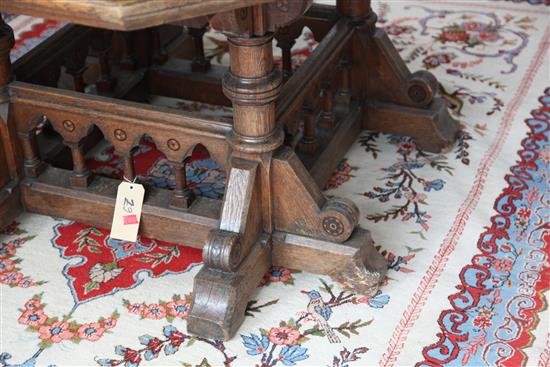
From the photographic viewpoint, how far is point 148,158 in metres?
2.32

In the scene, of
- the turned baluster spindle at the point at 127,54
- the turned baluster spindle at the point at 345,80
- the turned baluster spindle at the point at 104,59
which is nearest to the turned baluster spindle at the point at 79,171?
the turned baluster spindle at the point at 104,59

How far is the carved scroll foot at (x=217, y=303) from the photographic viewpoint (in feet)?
5.76

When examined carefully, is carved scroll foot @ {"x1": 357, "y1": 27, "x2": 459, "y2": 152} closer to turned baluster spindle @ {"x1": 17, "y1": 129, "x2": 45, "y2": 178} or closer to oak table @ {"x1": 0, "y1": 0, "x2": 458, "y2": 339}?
oak table @ {"x1": 0, "y1": 0, "x2": 458, "y2": 339}

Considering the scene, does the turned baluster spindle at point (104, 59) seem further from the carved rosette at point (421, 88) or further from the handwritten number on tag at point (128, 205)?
the carved rosette at point (421, 88)

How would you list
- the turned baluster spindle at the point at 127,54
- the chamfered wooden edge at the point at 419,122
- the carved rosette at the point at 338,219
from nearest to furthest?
the carved rosette at the point at 338,219, the chamfered wooden edge at the point at 419,122, the turned baluster spindle at the point at 127,54

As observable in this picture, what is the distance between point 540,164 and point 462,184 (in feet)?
0.71

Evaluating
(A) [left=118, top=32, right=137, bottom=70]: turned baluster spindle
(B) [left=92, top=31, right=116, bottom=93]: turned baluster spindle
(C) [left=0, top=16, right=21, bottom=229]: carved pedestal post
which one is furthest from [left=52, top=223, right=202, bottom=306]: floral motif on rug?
(A) [left=118, top=32, right=137, bottom=70]: turned baluster spindle

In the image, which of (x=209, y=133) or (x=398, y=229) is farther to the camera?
(x=398, y=229)

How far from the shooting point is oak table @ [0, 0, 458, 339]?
176 cm

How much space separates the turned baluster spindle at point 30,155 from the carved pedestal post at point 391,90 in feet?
2.55

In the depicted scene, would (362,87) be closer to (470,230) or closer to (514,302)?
(470,230)

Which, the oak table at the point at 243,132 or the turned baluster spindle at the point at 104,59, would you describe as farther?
the turned baluster spindle at the point at 104,59

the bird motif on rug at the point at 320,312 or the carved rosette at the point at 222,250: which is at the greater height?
the carved rosette at the point at 222,250

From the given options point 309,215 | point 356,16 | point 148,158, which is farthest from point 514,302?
point 148,158
